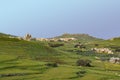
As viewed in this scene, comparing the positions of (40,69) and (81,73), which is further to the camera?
(40,69)

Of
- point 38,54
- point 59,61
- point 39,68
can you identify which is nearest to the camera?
point 39,68

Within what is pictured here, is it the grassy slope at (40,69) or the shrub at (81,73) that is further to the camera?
the shrub at (81,73)

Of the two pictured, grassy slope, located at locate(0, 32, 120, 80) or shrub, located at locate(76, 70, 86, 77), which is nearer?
grassy slope, located at locate(0, 32, 120, 80)

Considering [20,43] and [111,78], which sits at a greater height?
[20,43]

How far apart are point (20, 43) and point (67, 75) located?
49.8 metres

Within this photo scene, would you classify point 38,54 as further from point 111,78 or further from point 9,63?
point 111,78

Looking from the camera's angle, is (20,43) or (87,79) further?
(20,43)

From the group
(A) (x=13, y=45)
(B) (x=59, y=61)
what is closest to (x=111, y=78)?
(B) (x=59, y=61)

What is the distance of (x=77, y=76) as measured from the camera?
6694 centimetres

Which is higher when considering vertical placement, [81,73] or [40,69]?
[40,69]

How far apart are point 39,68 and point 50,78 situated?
413 inches

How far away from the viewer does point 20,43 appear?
376ft

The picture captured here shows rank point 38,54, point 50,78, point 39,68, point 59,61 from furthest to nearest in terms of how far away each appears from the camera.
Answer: point 38,54
point 59,61
point 39,68
point 50,78

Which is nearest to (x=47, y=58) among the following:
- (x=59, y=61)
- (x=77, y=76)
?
(x=59, y=61)
